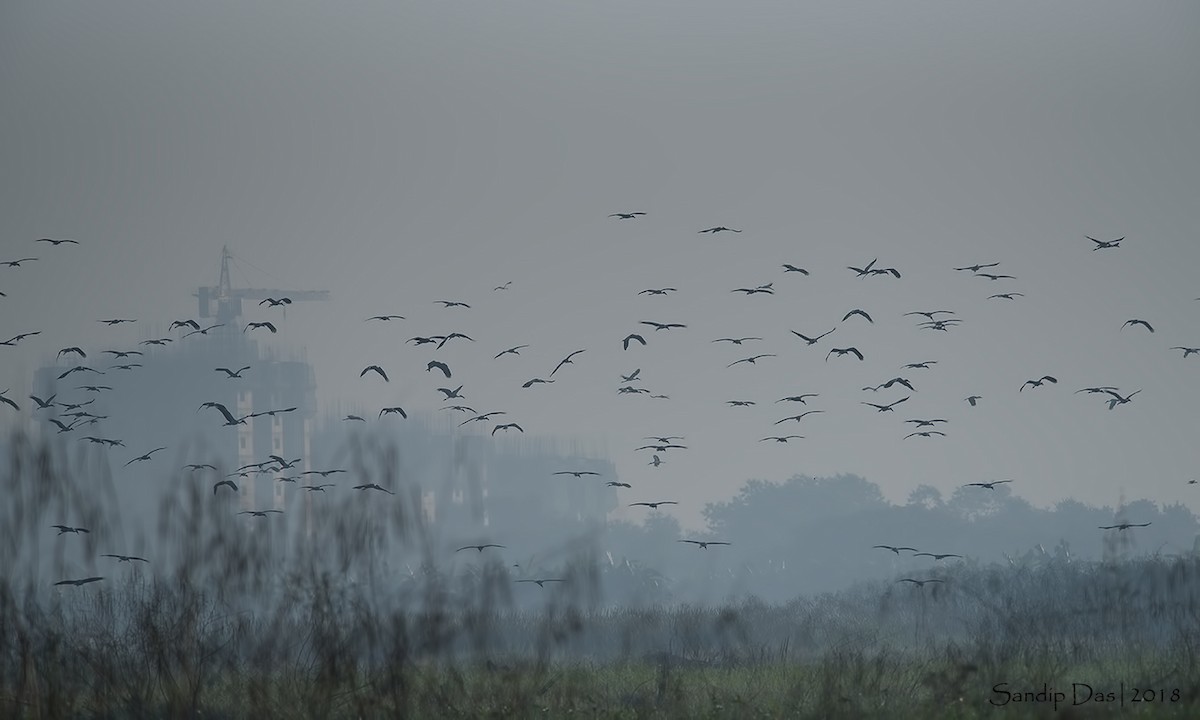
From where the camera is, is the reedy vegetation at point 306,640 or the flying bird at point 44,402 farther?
the flying bird at point 44,402

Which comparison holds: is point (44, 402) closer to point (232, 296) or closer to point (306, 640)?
point (306, 640)

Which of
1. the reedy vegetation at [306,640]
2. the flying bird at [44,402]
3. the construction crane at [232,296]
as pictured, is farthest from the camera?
the construction crane at [232,296]

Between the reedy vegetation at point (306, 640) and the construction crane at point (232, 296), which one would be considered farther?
the construction crane at point (232, 296)

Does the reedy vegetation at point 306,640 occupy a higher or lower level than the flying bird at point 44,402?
lower

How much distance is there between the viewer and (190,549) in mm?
11219

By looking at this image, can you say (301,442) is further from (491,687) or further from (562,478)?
(491,687)

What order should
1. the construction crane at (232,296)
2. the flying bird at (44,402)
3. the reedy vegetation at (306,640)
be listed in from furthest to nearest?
the construction crane at (232,296) → the flying bird at (44,402) → the reedy vegetation at (306,640)

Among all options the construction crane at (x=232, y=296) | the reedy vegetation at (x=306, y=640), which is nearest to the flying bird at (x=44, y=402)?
the reedy vegetation at (x=306, y=640)

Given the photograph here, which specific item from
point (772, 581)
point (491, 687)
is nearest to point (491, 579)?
point (491, 687)

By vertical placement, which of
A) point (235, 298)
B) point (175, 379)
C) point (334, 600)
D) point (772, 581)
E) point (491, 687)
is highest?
point (235, 298)

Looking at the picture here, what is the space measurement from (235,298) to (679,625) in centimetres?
16500

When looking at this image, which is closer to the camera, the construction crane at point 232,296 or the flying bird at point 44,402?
the flying bird at point 44,402

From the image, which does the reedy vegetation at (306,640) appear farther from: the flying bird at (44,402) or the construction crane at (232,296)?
the construction crane at (232,296)

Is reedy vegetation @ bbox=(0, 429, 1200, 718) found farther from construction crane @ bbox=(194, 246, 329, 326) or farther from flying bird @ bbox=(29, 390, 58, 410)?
construction crane @ bbox=(194, 246, 329, 326)
